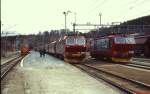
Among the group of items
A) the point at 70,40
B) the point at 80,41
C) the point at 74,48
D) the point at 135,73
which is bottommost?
the point at 135,73

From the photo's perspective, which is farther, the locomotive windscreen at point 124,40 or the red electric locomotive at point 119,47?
the locomotive windscreen at point 124,40

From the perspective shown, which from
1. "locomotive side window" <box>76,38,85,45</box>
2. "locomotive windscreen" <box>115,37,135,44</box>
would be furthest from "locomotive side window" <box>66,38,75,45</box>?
"locomotive windscreen" <box>115,37,135,44</box>

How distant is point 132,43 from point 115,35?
6.04 ft

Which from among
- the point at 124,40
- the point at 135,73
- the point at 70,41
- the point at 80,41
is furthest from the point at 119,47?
the point at 135,73

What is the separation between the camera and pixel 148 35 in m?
55.8

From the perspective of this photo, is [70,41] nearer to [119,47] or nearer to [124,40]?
[119,47]

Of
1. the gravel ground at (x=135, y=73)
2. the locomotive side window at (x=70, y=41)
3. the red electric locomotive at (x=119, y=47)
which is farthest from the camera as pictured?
the locomotive side window at (x=70, y=41)

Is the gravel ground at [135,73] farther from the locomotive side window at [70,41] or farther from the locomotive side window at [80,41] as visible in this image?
the locomotive side window at [70,41]

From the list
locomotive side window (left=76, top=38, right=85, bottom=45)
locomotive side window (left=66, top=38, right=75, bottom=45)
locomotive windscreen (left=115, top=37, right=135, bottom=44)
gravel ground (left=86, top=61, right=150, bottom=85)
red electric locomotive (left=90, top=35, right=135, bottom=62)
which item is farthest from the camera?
locomotive side window (left=76, top=38, right=85, bottom=45)

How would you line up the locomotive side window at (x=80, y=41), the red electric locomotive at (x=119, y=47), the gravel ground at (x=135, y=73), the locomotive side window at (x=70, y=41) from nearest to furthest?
the gravel ground at (x=135, y=73) < the red electric locomotive at (x=119, y=47) < the locomotive side window at (x=70, y=41) < the locomotive side window at (x=80, y=41)

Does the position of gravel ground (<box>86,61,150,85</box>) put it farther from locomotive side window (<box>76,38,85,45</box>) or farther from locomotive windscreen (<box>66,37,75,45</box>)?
locomotive windscreen (<box>66,37,75,45</box>)

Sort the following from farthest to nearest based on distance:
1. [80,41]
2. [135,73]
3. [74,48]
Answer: [80,41] → [74,48] → [135,73]

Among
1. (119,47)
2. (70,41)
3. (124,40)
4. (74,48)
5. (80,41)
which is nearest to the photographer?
(119,47)

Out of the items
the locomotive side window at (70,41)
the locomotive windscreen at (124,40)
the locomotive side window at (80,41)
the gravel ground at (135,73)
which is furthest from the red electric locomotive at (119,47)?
the gravel ground at (135,73)
